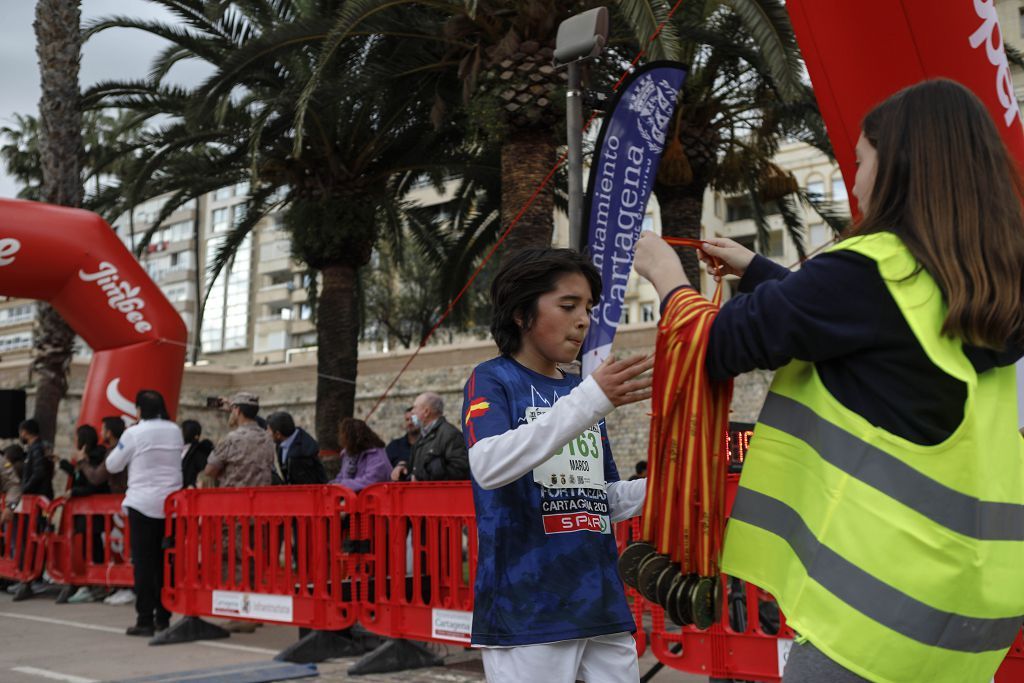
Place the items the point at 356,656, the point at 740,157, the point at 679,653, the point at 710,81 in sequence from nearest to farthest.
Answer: the point at 679,653 < the point at 356,656 < the point at 710,81 < the point at 740,157

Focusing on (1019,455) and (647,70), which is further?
(647,70)

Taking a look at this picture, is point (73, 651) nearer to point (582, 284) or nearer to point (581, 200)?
point (581, 200)

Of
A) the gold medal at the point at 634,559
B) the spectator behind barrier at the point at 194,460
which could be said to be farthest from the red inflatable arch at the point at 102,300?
the gold medal at the point at 634,559

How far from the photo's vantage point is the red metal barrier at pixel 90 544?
10.4 m

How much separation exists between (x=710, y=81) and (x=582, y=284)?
1153 centimetres

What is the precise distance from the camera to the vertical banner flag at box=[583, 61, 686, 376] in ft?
27.7

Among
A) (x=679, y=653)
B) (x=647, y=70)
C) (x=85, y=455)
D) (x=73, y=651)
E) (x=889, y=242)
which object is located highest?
(x=647, y=70)

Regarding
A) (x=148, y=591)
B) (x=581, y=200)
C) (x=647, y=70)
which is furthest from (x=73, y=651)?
(x=647, y=70)

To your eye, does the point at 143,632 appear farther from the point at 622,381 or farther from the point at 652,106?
the point at 622,381

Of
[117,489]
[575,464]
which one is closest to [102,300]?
[117,489]

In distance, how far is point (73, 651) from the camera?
762 centimetres

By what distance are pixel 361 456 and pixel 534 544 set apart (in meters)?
6.27

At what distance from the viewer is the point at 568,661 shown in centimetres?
251

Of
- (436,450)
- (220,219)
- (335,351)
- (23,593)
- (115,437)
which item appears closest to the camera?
(436,450)
